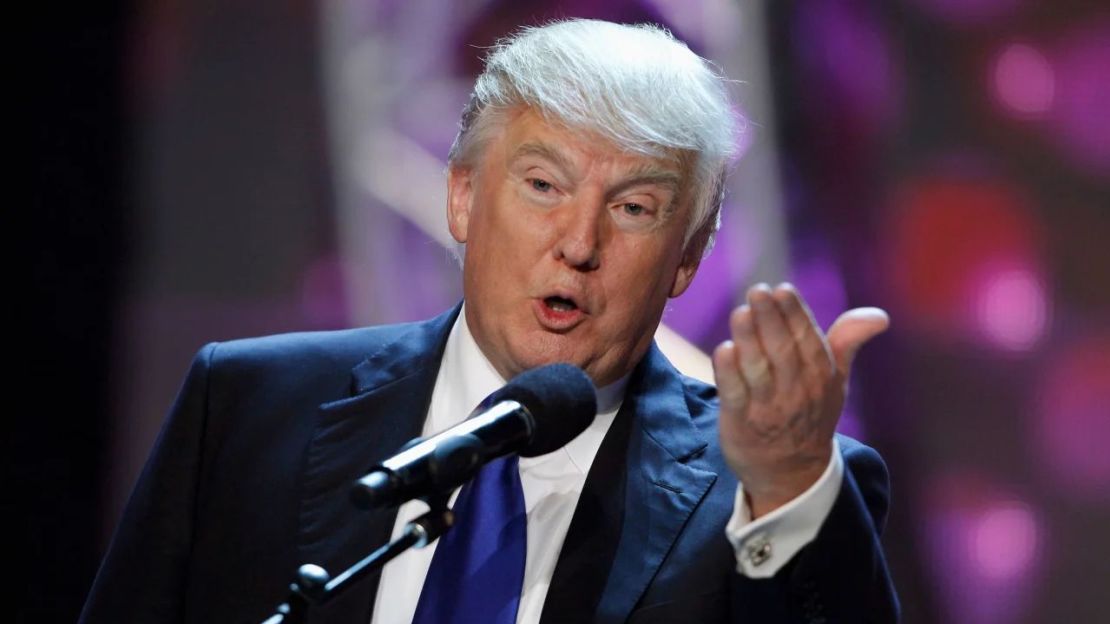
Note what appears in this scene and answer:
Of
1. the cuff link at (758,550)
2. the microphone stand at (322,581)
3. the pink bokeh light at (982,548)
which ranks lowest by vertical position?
the pink bokeh light at (982,548)

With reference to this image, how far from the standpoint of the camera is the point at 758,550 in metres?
1.61

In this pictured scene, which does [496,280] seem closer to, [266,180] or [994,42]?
[266,180]

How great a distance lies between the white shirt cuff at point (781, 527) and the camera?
159 cm

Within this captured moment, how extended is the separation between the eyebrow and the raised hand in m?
0.55

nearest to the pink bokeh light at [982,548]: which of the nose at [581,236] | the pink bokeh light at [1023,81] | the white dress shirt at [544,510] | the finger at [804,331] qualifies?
the pink bokeh light at [1023,81]

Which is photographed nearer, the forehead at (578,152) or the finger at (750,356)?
the finger at (750,356)

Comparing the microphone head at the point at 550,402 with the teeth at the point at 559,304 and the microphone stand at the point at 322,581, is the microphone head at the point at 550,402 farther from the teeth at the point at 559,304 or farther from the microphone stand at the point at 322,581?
the teeth at the point at 559,304

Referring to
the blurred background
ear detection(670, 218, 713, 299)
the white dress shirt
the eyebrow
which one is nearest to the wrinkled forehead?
the eyebrow

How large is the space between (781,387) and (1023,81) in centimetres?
190

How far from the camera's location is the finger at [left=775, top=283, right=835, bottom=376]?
1477 millimetres

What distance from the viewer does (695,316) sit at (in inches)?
125

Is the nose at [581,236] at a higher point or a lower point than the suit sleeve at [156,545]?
higher

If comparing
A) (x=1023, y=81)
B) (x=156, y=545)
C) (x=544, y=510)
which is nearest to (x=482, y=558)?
(x=544, y=510)

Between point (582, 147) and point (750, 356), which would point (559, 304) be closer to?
point (582, 147)
